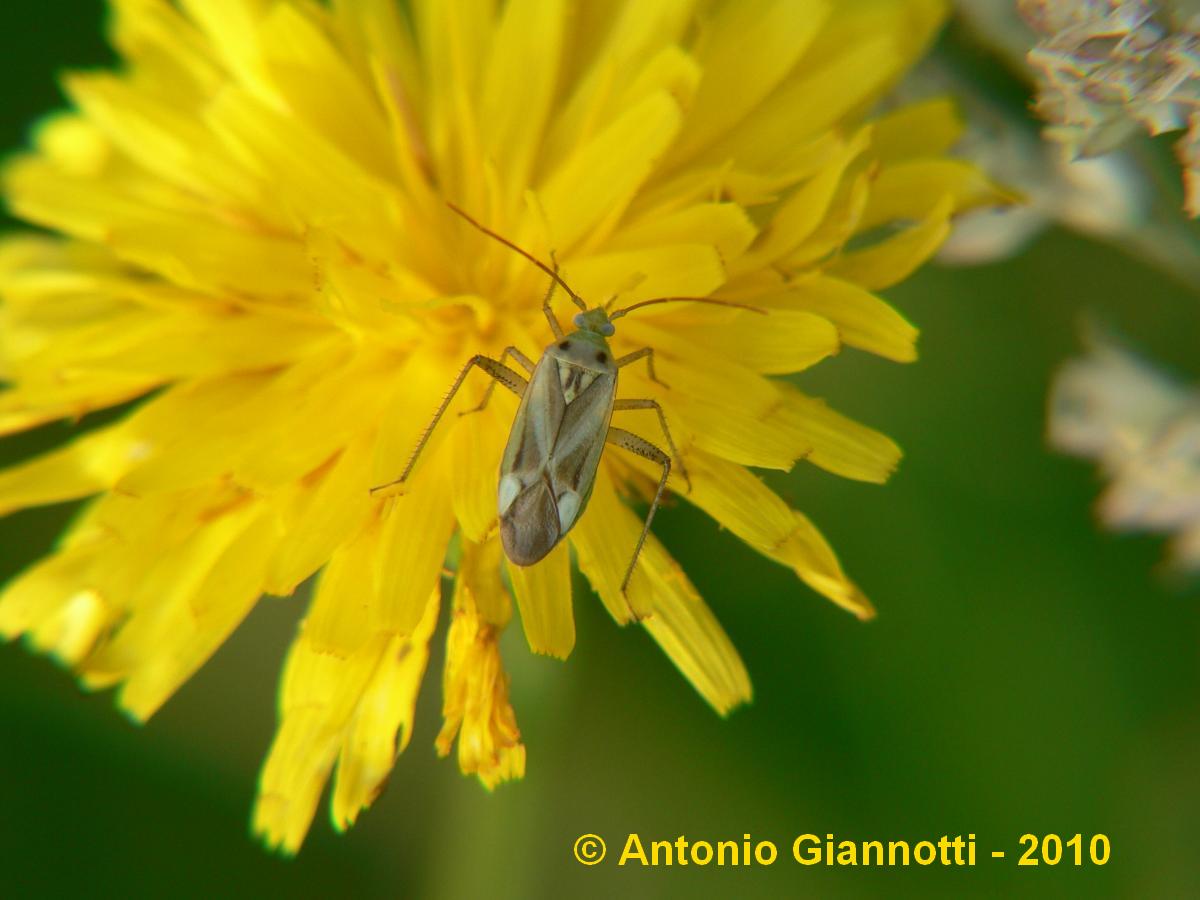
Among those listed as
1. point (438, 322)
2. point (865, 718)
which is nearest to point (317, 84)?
point (438, 322)

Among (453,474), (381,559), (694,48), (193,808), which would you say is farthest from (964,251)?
(193,808)

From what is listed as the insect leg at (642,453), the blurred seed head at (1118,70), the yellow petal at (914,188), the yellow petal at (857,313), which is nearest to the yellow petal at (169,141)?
the insect leg at (642,453)

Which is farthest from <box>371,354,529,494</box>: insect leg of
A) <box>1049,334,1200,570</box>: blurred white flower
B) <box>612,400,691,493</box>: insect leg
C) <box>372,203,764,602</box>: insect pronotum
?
<box>1049,334,1200,570</box>: blurred white flower

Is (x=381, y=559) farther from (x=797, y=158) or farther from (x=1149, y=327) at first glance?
(x=1149, y=327)

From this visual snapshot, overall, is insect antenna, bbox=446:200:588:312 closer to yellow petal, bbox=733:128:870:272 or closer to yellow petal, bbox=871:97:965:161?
yellow petal, bbox=733:128:870:272

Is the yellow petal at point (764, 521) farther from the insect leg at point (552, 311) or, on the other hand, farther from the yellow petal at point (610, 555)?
the insect leg at point (552, 311)
